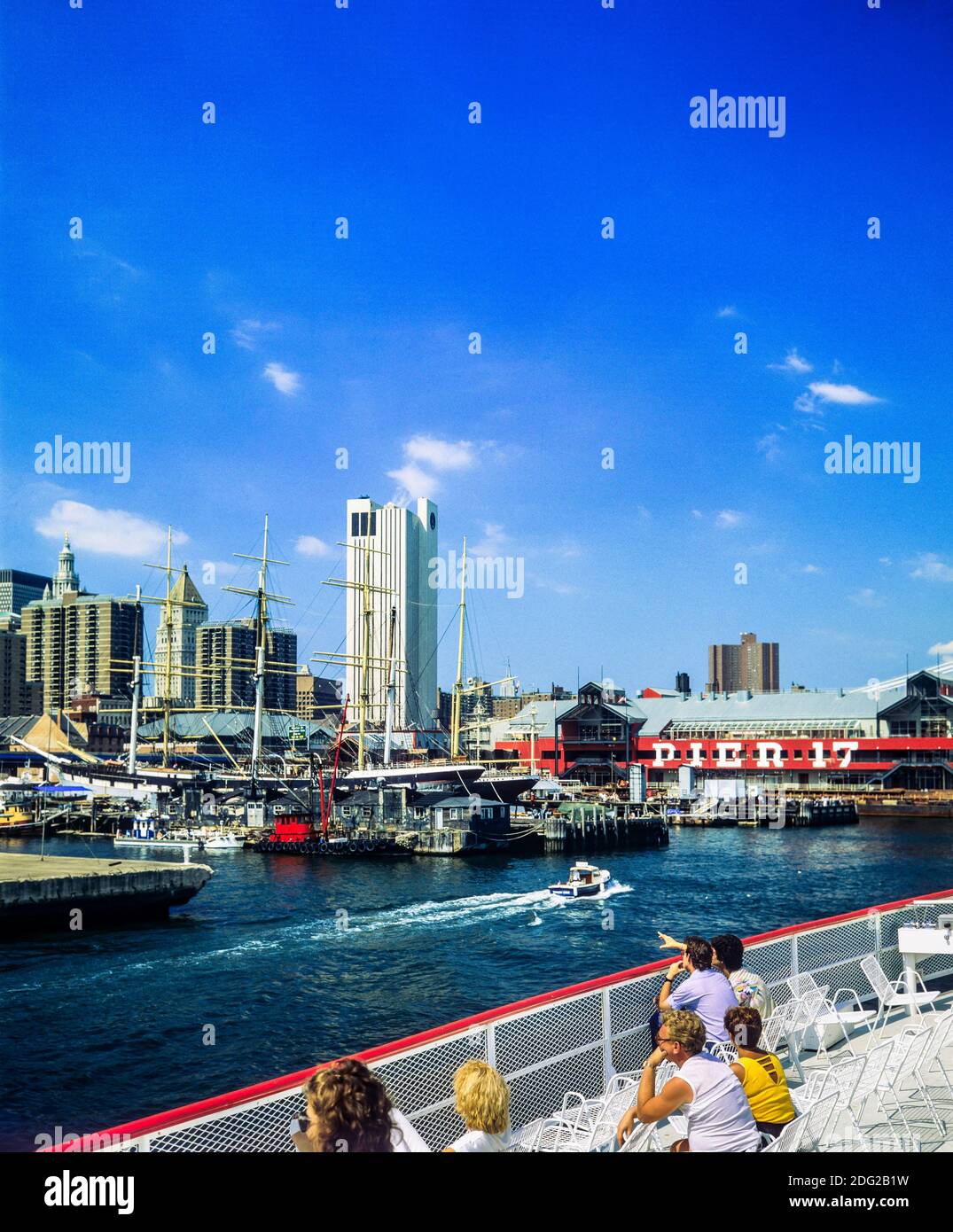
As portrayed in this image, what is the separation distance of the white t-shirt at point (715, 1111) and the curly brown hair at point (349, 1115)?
6.32ft

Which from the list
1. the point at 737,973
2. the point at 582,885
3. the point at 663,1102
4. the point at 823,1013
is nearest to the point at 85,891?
the point at 582,885

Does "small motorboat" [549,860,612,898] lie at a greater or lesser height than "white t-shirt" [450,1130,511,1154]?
lesser

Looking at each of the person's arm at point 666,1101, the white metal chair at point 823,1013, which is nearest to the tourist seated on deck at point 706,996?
the person's arm at point 666,1101

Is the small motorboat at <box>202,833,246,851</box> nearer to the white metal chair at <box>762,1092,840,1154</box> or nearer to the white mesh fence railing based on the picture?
the white mesh fence railing

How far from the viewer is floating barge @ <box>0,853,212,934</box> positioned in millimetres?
35281

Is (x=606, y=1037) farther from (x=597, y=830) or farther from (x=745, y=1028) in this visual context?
(x=597, y=830)

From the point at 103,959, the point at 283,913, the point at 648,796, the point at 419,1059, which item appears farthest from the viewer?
the point at 648,796

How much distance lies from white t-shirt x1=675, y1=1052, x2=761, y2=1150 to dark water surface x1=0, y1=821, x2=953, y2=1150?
16.0 meters

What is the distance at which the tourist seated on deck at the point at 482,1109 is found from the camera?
17.6ft

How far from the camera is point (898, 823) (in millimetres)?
94188

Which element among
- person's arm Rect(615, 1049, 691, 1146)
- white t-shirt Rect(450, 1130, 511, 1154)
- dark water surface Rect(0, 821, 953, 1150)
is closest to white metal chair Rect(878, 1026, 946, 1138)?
person's arm Rect(615, 1049, 691, 1146)
